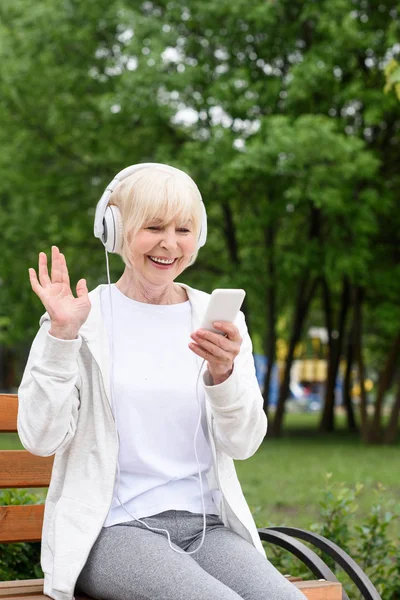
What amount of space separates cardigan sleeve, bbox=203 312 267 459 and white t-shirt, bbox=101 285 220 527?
4.1 inches

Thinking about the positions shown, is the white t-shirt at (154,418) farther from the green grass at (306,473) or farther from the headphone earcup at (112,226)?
the green grass at (306,473)

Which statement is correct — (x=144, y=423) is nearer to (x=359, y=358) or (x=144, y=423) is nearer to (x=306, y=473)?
(x=306, y=473)

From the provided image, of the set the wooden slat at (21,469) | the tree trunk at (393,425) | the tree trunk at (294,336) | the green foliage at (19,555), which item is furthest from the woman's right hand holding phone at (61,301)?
the tree trunk at (294,336)

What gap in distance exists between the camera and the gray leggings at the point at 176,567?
2.77 metres

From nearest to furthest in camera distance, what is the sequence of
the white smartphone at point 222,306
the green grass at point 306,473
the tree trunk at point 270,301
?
the white smartphone at point 222,306, the green grass at point 306,473, the tree trunk at point 270,301

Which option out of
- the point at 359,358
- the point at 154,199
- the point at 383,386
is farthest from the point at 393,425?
the point at 154,199

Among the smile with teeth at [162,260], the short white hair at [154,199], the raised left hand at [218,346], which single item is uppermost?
the short white hair at [154,199]

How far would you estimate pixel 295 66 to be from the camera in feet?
57.5

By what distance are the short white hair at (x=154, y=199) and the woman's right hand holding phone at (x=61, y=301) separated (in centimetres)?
28

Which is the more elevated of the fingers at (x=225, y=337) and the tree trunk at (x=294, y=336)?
the fingers at (x=225, y=337)

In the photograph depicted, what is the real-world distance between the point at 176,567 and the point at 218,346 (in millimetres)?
641

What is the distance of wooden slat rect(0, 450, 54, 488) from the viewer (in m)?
3.76

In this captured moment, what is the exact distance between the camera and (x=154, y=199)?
301cm

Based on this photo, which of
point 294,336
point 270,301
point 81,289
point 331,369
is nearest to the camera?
point 81,289
